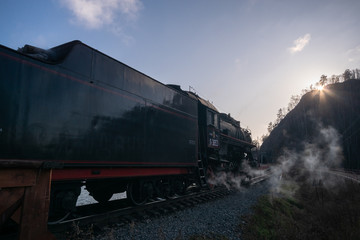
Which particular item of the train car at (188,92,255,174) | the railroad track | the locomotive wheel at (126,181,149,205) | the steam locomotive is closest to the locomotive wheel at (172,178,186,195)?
the steam locomotive

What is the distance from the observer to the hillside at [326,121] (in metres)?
55.0

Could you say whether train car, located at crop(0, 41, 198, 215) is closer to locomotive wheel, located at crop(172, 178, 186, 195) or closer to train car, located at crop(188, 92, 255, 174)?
locomotive wheel, located at crop(172, 178, 186, 195)

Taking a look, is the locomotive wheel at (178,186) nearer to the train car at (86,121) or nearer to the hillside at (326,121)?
the train car at (86,121)

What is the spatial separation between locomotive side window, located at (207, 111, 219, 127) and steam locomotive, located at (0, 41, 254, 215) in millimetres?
1958

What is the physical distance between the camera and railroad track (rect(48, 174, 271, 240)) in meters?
4.54

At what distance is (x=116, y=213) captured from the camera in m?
5.49

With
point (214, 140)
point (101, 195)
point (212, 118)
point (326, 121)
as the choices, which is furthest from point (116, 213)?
point (326, 121)

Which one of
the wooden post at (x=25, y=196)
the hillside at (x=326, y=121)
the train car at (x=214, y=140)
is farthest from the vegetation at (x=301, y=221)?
the hillside at (x=326, y=121)

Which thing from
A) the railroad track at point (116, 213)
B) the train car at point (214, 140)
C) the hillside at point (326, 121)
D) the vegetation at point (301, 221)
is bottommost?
the vegetation at point (301, 221)

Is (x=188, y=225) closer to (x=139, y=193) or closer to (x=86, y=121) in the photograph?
(x=139, y=193)

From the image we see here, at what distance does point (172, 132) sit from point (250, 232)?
356 cm

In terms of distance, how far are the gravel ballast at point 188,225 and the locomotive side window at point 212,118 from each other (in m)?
3.85

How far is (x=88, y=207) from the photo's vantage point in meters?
6.47

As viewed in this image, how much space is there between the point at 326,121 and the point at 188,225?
70942 millimetres
